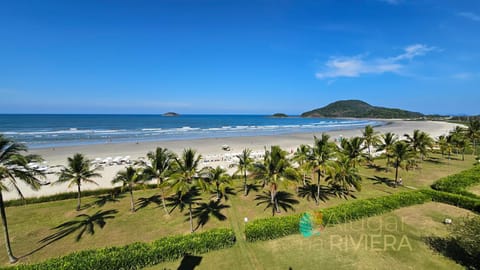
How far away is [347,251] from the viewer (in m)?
12.6

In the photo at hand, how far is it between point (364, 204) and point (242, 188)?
11.7 m

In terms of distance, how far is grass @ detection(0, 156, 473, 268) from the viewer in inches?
523

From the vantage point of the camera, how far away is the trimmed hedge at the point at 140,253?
1019 centimetres

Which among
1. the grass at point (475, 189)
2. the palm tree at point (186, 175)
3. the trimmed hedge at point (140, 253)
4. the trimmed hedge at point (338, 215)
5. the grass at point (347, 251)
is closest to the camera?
the trimmed hedge at point (140, 253)

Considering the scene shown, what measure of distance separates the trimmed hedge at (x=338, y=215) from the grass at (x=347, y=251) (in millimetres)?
419

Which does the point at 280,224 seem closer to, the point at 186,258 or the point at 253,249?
the point at 253,249

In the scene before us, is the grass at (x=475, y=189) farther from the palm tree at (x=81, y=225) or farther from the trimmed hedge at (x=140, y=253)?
the palm tree at (x=81, y=225)

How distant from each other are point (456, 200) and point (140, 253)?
24142mm

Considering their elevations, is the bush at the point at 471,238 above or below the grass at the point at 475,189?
above

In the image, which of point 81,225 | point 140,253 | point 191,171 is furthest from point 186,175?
point 81,225

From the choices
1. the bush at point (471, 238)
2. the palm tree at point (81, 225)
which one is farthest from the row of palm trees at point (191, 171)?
the bush at point (471, 238)

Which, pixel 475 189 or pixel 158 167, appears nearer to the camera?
pixel 158 167

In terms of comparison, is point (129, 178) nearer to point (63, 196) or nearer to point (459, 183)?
point (63, 196)

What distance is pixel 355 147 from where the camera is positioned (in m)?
22.9
